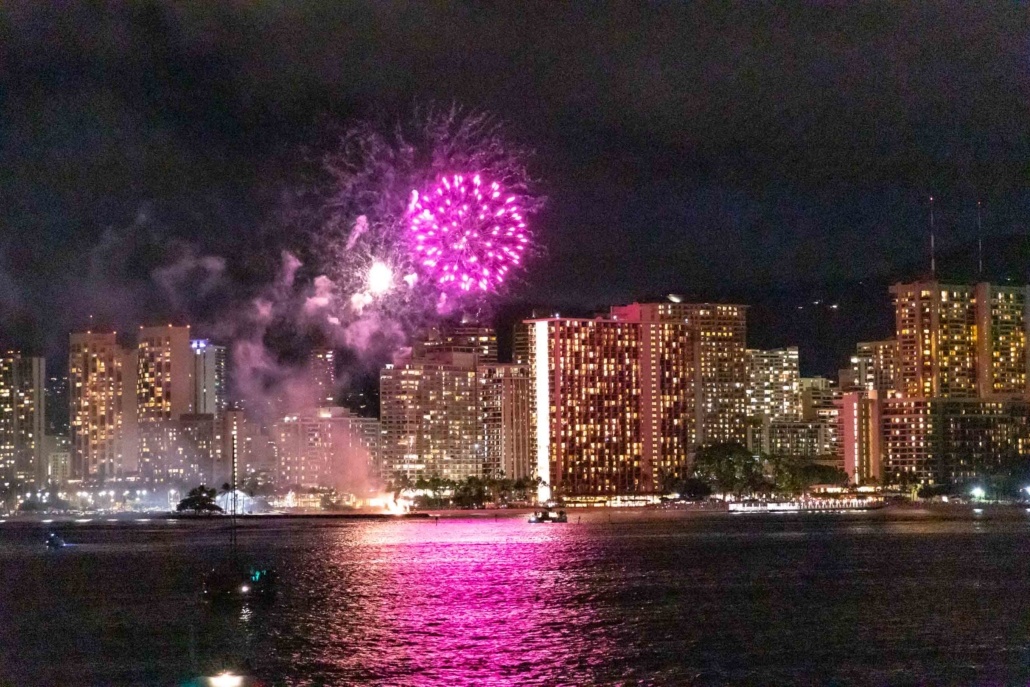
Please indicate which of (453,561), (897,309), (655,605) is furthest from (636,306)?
(655,605)

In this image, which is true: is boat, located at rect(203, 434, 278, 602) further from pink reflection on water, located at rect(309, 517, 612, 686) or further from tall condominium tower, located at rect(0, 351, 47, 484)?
tall condominium tower, located at rect(0, 351, 47, 484)

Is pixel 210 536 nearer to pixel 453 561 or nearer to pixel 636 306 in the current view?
pixel 453 561

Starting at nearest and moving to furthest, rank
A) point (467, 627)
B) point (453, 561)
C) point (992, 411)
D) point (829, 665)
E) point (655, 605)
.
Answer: point (829, 665), point (467, 627), point (655, 605), point (453, 561), point (992, 411)

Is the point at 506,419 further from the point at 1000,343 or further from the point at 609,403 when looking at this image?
the point at 1000,343

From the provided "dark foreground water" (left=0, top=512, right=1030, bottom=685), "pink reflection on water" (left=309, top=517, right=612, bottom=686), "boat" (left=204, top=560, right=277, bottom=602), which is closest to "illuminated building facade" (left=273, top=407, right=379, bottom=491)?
"dark foreground water" (left=0, top=512, right=1030, bottom=685)

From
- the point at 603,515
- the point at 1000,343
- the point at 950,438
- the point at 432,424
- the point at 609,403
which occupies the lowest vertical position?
the point at 603,515

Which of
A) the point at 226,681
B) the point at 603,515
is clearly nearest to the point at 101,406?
the point at 603,515
